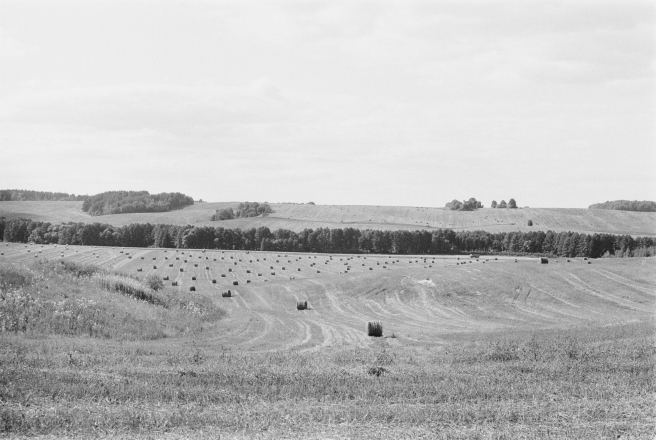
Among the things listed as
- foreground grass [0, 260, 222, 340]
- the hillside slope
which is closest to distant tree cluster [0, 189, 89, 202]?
the hillside slope

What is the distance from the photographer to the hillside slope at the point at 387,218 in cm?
12450

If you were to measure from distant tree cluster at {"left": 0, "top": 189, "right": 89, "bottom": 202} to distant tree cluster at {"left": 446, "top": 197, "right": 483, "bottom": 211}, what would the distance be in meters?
94.2

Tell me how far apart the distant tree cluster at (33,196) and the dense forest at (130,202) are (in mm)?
5720

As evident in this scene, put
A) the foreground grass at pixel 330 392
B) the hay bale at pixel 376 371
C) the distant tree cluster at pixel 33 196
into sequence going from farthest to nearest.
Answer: the distant tree cluster at pixel 33 196 → the hay bale at pixel 376 371 → the foreground grass at pixel 330 392

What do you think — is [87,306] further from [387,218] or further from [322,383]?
[387,218]

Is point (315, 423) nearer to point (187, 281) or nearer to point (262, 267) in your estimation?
point (187, 281)

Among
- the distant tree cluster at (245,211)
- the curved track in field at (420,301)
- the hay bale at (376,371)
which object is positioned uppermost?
the distant tree cluster at (245,211)

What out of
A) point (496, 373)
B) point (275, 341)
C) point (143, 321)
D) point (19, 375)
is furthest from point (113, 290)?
point (496, 373)

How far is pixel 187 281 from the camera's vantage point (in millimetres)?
69875

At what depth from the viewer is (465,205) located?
158000mm

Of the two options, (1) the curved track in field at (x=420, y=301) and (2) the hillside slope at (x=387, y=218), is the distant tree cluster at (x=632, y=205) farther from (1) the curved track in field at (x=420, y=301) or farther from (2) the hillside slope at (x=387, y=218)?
(1) the curved track in field at (x=420, y=301)

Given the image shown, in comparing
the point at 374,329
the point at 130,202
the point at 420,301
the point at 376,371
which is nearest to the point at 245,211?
the point at 130,202

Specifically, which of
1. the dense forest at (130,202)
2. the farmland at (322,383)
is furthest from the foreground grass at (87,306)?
the dense forest at (130,202)

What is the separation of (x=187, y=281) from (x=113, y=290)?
34.7 meters
